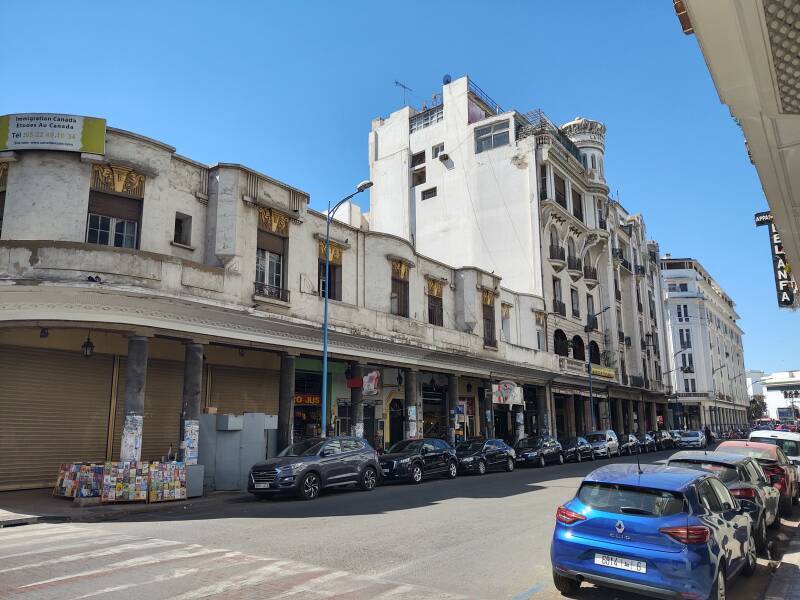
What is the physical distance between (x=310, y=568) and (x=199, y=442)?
38.0ft

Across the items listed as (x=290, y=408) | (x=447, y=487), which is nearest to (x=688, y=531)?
(x=447, y=487)

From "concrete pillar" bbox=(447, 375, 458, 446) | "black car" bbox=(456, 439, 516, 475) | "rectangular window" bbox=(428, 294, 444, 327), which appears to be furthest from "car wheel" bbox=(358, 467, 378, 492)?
"rectangular window" bbox=(428, 294, 444, 327)

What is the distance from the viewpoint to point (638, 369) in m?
A: 60.2

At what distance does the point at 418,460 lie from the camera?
2122 cm

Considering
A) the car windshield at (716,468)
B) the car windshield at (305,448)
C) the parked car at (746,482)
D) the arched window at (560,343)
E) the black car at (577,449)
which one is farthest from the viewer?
the arched window at (560,343)

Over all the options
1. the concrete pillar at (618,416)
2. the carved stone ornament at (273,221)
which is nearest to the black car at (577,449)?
the carved stone ornament at (273,221)

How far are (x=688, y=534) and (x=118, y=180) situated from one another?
17.5 metres

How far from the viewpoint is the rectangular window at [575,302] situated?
47506 mm

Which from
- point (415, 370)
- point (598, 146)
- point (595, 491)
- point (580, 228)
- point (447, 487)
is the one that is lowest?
point (447, 487)

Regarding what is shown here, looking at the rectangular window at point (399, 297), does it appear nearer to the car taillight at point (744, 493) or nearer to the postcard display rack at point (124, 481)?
the postcard display rack at point (124, 481)

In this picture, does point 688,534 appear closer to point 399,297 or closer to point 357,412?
point 357,412

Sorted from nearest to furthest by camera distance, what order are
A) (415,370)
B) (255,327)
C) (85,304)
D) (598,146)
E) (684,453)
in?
(684,453), (85,304), (255,327), (415,370), (598,146)

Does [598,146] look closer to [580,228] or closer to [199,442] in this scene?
[580,228]

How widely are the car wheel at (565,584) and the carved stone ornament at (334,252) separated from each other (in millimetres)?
18438
